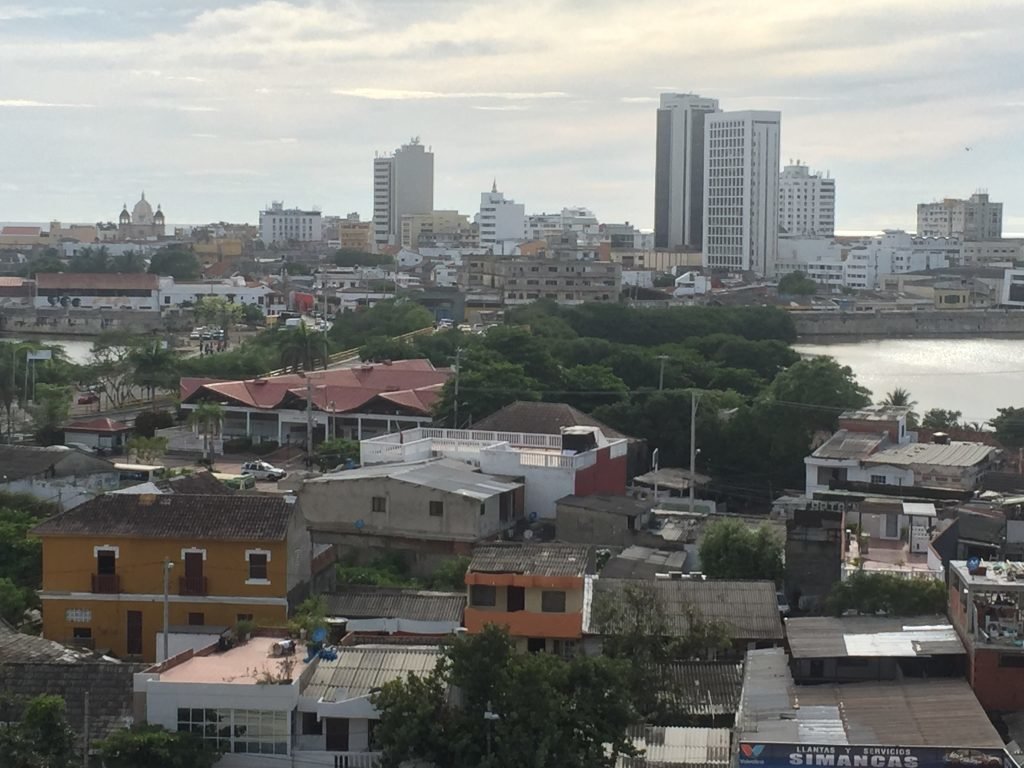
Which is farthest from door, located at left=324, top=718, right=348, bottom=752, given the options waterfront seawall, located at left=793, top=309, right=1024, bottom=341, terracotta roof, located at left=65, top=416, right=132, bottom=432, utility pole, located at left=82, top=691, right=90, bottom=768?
waterfront seawall, located at left=793, top=309, right=1024, bottom=341

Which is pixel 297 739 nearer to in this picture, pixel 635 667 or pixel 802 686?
pixel 635 667

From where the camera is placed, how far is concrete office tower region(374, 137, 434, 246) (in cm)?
7306

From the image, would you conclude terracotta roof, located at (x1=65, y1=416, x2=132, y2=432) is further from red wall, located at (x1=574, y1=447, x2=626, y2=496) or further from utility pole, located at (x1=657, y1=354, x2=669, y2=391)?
utility pole, located at (x1=657, y1=354, x2=669, y2=391)

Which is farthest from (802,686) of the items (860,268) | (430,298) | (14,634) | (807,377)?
(860,268)

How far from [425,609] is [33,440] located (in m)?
9.29

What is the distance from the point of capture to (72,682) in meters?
6.57

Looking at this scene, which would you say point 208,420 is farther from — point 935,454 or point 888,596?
point 888,596

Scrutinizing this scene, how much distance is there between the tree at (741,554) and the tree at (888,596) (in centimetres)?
126

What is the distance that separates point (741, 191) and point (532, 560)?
159 ft

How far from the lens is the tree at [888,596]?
7616 millimetres

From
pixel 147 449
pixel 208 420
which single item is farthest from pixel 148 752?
pixel 208 420

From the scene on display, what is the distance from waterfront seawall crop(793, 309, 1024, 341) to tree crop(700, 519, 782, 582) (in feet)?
97.5

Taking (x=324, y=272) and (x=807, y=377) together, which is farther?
(x=324, y=272)

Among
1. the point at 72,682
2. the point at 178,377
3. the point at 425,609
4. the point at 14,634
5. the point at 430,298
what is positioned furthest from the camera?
the point at 430,298
